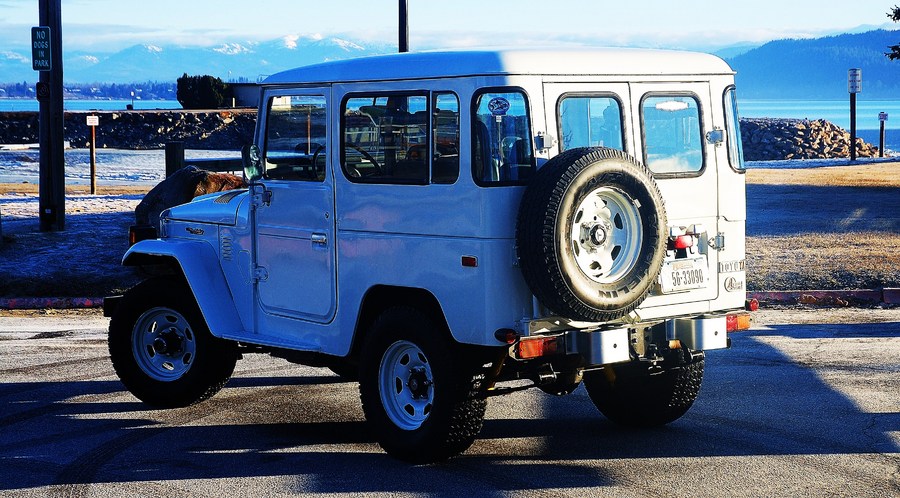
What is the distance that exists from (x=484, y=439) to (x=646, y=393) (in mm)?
1138

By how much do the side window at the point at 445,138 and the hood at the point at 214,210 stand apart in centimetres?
205

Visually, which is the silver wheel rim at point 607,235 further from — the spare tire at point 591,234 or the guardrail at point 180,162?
the guardrail at point 180,162

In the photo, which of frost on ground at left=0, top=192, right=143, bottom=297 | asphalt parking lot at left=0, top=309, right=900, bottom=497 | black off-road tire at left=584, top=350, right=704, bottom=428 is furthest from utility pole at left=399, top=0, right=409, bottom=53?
black off-road tire at left=584, top=350, right=704, bottom=428

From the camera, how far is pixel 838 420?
26.9 ft

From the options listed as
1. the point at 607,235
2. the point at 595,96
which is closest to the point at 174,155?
the point at 595,96

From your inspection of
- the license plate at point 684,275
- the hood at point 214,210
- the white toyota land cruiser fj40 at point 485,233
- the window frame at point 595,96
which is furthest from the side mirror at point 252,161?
the license plate at point 684,275

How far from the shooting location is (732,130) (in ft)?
25.4

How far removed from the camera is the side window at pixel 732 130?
7669mm

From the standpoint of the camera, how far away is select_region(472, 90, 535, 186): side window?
6703 millimetres

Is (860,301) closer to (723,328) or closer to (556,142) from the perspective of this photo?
(723,328)

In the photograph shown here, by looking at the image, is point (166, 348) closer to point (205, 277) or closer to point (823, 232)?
point (205, 277)

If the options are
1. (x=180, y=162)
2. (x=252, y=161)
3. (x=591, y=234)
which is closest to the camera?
(x=591, y=234)

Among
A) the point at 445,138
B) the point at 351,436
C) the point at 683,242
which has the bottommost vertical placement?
the point at 351,436

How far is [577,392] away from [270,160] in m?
3.03
